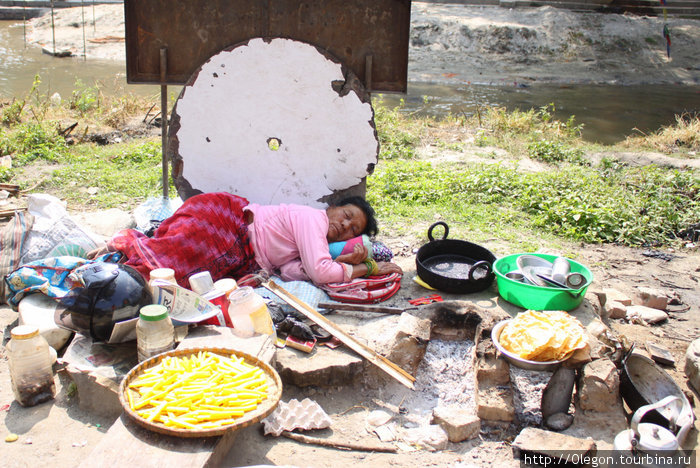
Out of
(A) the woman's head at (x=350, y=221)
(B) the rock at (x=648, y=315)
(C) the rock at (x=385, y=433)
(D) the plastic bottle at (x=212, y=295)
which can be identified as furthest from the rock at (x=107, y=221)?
(B) the rock at (x=648, y=315)

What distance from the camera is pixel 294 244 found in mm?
4297

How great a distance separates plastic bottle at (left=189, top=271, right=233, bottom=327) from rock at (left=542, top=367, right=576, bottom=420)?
1.88 m

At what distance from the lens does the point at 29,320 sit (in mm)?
3377

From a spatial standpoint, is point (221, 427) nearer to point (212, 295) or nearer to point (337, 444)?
point (337, 444)

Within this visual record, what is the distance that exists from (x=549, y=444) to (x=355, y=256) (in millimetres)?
1921

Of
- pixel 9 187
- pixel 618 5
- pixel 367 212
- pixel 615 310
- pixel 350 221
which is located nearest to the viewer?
pixel 615 310

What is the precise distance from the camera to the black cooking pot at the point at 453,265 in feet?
13.6

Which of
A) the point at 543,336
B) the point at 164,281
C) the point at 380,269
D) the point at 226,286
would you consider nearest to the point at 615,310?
the point at 543,336

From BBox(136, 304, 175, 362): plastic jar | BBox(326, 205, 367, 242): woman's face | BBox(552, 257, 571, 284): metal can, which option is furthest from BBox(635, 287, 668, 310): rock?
BBox(136, 304, 175, 362): plastic jar

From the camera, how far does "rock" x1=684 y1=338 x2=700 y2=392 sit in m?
3.46

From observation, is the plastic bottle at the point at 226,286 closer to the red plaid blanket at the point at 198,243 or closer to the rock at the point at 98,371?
the red plaid blanket at the point at 198,243

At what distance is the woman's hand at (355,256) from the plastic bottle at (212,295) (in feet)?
3.35

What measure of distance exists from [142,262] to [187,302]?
0.70 metres

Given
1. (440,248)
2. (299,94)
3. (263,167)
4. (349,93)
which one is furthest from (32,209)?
(440,248)
